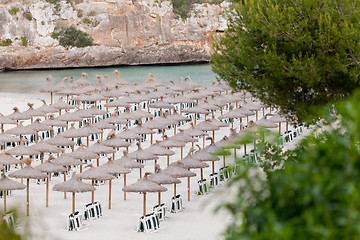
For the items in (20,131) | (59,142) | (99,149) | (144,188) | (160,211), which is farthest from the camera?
(20,131)

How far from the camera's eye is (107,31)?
77.2 meters

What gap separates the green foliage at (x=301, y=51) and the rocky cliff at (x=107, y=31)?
198 ft

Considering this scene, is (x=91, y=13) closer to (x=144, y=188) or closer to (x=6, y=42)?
(x=6, y=42)

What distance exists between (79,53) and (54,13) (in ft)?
18.6

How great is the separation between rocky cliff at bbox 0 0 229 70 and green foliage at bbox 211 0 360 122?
60.3 m

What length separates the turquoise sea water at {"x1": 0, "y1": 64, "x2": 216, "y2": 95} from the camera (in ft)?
188

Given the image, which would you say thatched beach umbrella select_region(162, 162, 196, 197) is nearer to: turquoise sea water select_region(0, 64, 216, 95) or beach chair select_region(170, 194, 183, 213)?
beach chair select_region(170, 194, 183, 213)

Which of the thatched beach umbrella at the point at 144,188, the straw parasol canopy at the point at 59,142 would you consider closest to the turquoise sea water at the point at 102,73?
the straw parasol canopy at the point at 59,142

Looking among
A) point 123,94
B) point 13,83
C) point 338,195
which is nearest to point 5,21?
point 13,83

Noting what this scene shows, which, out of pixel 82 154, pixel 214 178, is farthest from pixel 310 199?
pixel 82 154

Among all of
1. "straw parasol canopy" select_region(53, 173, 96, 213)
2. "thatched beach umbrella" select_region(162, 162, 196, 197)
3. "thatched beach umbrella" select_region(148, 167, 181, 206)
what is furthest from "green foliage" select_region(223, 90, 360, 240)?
"thatched beach umbrella" select_region(162, 162, 196, 197)

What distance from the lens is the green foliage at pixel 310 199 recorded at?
3.56 metres

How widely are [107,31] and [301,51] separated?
6474 centimetres

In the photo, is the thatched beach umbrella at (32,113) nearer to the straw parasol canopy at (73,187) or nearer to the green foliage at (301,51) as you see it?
the straw parasol canopy at (73,187)
